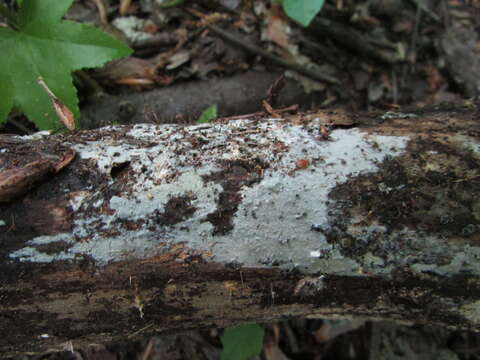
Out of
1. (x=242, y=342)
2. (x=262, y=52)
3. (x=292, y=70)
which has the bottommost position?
(x=242, y=342)

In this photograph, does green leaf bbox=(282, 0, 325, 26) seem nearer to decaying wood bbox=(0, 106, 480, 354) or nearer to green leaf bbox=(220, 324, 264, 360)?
decaying wood bbox=(0, 106, 480, 354)

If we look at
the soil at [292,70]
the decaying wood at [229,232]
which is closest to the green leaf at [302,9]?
the soil at [292,70]

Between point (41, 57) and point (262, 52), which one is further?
point (262, 52)

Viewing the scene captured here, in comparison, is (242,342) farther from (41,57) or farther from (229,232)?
(41,57)

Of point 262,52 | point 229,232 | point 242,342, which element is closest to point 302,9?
point 262,52

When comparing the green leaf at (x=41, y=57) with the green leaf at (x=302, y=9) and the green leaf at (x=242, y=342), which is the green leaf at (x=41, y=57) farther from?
the green leaf at (x=242, y=342)

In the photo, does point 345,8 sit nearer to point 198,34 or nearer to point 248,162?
point 198,34
